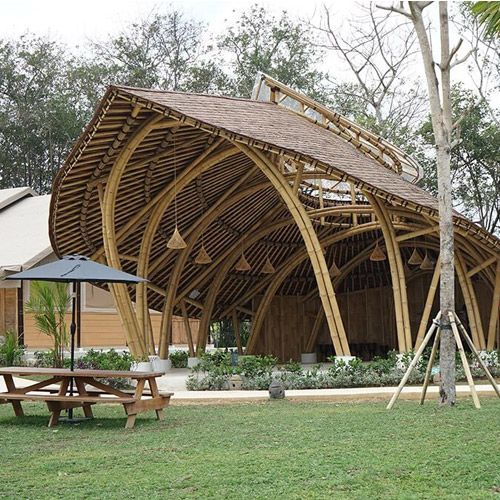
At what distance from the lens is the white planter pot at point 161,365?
1553 centimetres

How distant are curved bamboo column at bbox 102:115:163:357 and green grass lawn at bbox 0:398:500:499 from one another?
4.82 m

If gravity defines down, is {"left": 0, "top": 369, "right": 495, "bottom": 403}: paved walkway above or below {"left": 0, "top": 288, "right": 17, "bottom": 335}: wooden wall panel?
below

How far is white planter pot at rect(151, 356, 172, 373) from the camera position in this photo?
15531mm

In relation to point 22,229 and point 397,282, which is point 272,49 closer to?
point 22,229

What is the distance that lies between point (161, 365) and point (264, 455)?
10296 millimetres

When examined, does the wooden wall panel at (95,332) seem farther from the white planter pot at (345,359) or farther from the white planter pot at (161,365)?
the white planter pot at (345,359)

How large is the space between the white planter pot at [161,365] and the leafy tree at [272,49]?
55.1 feet

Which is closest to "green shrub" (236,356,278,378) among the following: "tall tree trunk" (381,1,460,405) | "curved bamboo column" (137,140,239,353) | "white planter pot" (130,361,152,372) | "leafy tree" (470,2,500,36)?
"white planter pot" (130,361,152,372)

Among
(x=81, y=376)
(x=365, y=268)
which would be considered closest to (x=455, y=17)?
(x=365, y=268)

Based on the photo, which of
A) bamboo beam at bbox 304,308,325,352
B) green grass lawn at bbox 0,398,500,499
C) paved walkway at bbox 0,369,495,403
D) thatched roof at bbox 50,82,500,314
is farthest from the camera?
bamboo beam at bbox 304,308,325,352

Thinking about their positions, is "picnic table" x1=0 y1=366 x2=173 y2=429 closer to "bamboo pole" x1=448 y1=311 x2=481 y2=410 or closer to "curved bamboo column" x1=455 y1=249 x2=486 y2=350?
"bamboo pole" x1=448 y1=311 x2=481 y2=410

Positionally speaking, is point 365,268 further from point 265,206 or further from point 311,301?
point 265,206

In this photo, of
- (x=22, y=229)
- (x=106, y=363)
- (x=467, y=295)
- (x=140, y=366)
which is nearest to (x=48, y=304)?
(x=106, y=363)

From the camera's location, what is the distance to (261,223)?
17.8m
